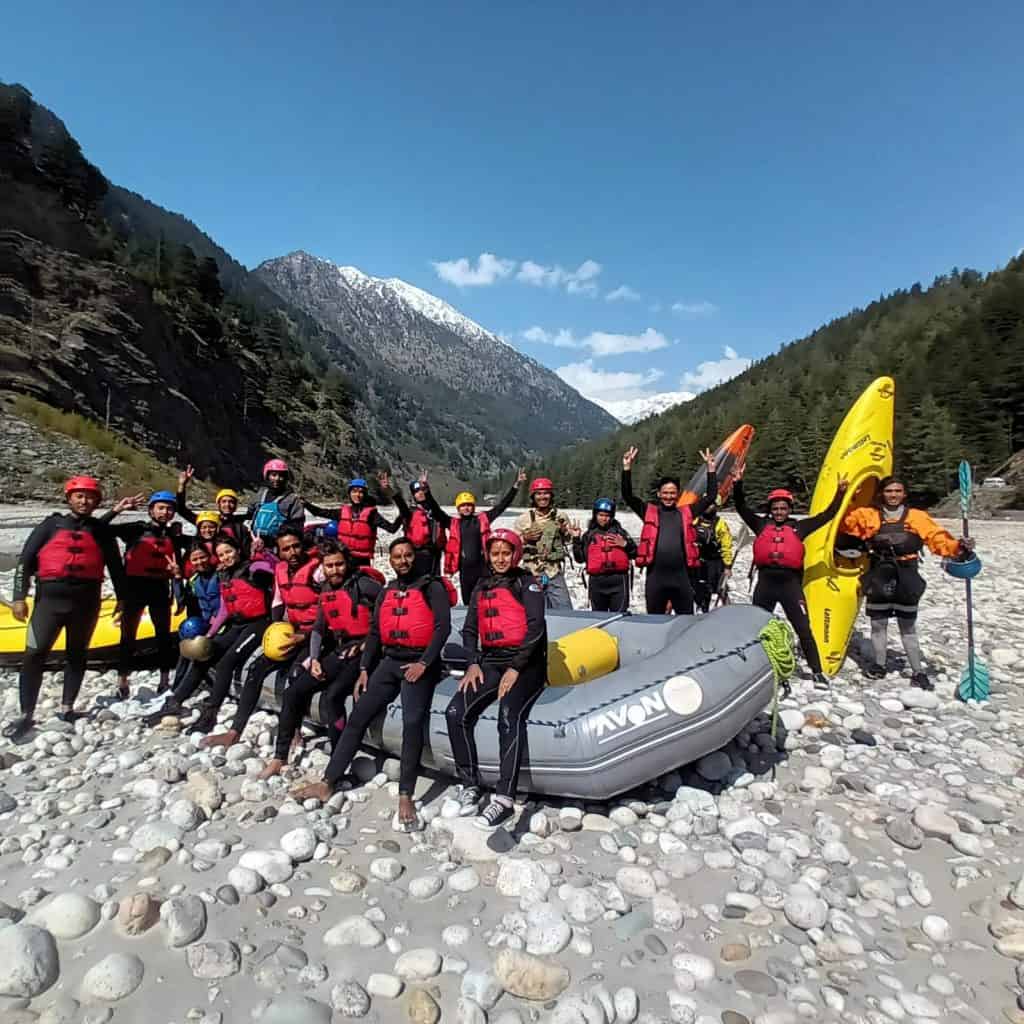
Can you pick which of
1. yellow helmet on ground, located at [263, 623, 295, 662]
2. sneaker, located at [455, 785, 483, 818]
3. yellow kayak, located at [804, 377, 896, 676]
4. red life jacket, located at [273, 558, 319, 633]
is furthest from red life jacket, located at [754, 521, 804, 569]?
yellow helmet on ground, located at [263, 623, 295, 662]

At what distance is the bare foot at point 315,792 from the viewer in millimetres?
4523

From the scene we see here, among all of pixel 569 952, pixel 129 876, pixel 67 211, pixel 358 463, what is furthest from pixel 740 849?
pixel 358 463

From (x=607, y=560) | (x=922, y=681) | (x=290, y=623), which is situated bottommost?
(x=922, y=681)

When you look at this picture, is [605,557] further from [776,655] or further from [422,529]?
[776,655]

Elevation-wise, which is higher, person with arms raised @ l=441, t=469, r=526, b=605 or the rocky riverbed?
person with arms raised @ l=441, t=469, r=526, b=605

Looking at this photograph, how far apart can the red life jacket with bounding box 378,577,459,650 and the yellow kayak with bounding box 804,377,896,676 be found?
4.91 meters

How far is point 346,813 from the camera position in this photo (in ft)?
14.7

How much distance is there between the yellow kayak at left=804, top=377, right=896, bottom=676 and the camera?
288 inches

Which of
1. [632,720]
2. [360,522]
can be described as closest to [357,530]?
[360,522]

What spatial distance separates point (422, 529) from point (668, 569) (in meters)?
3.09

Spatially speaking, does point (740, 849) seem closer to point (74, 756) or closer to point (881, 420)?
point (74, 756)

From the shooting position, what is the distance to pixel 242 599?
A: 19.4ft

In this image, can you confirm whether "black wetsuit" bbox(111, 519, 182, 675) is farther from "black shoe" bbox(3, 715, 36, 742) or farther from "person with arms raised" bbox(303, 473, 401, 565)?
"person with arms raised" bbox(303, 473, 401, 565)

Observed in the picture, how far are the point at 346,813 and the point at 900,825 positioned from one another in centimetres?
370
